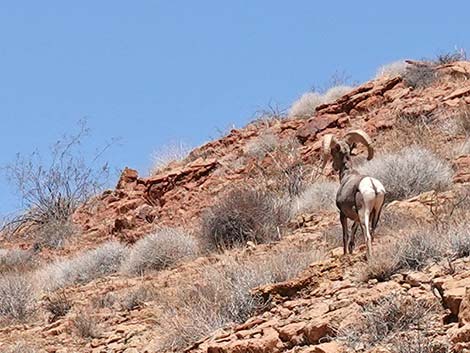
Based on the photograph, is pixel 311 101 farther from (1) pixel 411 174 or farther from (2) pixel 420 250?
(2) pixel 420 250

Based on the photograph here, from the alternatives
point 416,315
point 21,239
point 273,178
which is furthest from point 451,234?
point 21,239

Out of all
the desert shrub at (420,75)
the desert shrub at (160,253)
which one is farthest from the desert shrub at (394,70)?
the desert shrub at (160,253)

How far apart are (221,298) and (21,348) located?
2.59 metres

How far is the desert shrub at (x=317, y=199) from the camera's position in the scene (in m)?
15.9

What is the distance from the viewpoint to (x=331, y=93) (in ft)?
84.9

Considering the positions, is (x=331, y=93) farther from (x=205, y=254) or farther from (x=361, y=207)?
(x=361, y=207)

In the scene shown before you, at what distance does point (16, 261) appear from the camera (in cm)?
1953

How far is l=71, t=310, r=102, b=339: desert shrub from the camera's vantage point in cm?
1163

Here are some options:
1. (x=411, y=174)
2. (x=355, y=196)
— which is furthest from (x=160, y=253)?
(x=355, y=196)

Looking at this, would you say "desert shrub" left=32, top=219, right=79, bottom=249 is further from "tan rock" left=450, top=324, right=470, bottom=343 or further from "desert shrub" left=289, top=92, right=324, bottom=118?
"tan rock" left=450, top=324, right=470, bottom=343

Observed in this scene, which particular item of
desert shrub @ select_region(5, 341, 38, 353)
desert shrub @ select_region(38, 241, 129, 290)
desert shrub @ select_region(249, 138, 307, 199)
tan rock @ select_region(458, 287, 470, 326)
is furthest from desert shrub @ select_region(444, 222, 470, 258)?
desert shrub @ select_region(249, 138, 307, 199)

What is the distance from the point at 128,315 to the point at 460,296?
5.48 m

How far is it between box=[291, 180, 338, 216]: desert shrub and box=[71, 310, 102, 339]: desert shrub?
5079mm

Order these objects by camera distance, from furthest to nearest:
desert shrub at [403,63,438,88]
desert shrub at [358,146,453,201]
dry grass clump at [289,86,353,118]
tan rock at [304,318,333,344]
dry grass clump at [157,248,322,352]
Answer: dry grass clump at [289,86,353,118] → desert shrub at [403,63,438,88] → desert shrub at [358,146,453,201] → dry grass clump at [157,248,322,352] → tan rock at [304,318,333,344]
